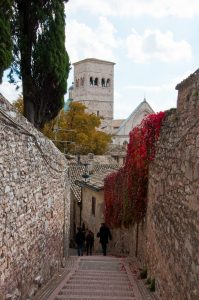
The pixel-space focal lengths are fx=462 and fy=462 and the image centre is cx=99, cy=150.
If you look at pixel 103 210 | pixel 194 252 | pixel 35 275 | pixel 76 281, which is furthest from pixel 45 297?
pixel 103 210

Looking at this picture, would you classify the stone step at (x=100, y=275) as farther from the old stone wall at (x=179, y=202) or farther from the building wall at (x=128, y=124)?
the building wall at (x=128, y=124)

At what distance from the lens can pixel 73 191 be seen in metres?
29.3

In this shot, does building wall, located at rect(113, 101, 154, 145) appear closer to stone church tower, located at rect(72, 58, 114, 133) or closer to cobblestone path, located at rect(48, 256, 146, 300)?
stone church tower, located at rect(72, 58, 114, 133)

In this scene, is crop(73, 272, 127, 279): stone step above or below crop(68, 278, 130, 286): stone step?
below

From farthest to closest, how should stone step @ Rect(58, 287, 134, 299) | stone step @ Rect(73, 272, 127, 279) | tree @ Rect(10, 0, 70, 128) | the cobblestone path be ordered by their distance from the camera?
tree @ Rect(10, 0, 70, 128) < stone step @ Rect(73, 272, 127, 279) < stone step @ Rect(58, 287, 134, 299) < the cobblestone path

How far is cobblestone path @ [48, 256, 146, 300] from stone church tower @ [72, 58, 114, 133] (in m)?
82.8

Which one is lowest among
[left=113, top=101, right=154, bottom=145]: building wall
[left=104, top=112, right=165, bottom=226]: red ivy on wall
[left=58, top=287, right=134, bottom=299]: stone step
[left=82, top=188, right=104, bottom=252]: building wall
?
[left=58, top=287, right=134, bottom=299]: stone step

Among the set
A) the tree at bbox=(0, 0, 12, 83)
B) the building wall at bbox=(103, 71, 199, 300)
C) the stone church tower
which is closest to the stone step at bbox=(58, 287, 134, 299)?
the building wall at bbox=(103, 71, 199, 300)

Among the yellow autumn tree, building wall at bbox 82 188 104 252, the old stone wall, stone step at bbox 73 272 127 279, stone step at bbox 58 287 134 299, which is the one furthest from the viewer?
the yellow autumn tree

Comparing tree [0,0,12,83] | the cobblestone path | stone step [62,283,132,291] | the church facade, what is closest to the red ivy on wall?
the cobblestone path

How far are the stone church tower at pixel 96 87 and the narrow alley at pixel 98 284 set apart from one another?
82805 millimetres

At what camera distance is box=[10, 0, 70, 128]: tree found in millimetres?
17000

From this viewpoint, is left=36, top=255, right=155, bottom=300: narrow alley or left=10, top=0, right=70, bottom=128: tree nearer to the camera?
left=36, top=255, right=155, bottom=300: narrow alley

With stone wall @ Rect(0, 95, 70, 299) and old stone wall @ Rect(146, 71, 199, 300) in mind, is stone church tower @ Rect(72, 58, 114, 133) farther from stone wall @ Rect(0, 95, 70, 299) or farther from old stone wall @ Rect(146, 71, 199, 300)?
old stone wall @ Rect(146, 71, 199, 300)
